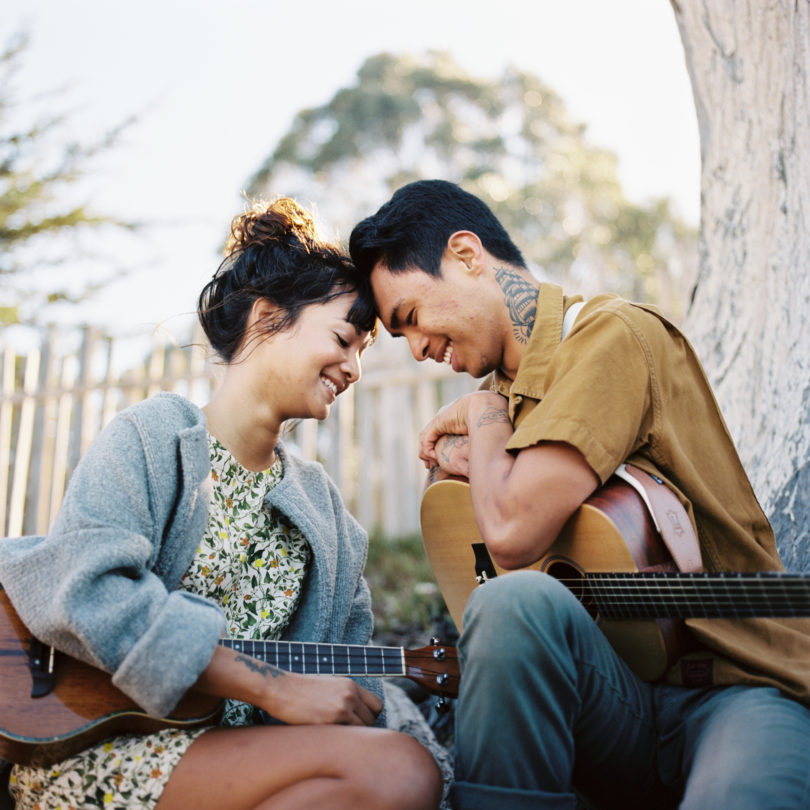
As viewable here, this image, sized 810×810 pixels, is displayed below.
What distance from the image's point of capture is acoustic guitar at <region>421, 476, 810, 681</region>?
162 cm

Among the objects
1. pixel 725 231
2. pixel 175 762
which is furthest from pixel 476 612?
A: pixel 725 231

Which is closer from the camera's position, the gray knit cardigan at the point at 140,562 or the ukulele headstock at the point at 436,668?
the gray knit cardigan at the point at 140,562

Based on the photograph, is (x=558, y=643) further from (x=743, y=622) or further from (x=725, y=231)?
(x=725, y=231)

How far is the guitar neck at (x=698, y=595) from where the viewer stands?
1573 millimetres

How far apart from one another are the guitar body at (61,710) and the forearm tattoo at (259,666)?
0.14 metres

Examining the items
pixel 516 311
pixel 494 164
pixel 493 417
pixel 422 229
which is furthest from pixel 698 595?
pixel 494 164

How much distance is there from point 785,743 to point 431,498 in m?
1.32

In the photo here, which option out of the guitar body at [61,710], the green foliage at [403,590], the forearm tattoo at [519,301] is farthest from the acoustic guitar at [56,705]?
the green foliage at [403,590]

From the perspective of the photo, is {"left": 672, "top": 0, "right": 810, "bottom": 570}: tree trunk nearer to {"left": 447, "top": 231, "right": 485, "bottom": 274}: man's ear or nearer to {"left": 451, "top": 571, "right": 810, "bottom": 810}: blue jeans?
{"left": 451, "top": 571, "right": 810, "bottom": 810}: blue jeans

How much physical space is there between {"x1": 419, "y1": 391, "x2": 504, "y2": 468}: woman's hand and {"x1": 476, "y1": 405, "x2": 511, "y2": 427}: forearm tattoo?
0.02 metres

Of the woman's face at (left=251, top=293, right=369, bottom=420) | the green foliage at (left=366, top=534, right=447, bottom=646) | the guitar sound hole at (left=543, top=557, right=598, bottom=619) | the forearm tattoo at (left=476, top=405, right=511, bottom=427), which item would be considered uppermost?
the woman's face at (left=251, top=293, right=369, bottom=420)

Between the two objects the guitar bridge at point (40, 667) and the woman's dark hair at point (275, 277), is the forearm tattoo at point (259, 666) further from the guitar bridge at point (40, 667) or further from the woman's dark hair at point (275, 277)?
the woman's dark hair at point (275, 277)

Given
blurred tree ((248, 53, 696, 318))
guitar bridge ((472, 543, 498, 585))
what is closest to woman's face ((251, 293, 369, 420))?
guitar bridge ((472, 543, 498, 585))

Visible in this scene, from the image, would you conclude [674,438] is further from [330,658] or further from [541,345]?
[330,658]
